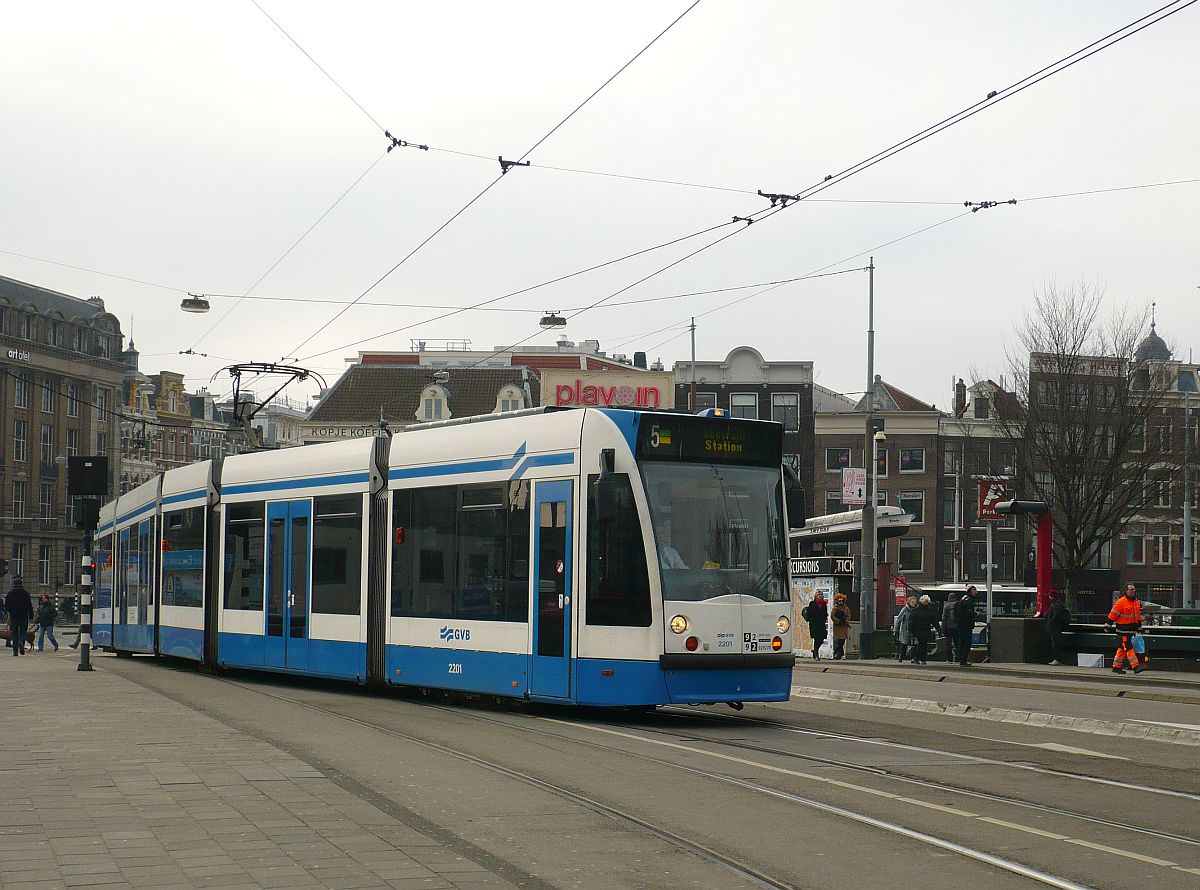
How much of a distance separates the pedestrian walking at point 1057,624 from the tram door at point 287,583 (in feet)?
54.4

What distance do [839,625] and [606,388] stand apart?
28.2 metres

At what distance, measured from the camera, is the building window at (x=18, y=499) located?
9550cm

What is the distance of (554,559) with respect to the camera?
14969 millimetres

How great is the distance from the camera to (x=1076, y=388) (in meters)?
43.8

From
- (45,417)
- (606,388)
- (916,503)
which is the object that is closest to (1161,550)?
(916,503)

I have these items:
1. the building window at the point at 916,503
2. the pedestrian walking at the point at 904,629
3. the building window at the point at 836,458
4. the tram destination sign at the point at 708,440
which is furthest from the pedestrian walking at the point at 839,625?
the building window at the point at 916,503

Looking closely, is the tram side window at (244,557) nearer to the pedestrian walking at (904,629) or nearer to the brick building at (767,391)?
the pedestrian walking at (904,629)

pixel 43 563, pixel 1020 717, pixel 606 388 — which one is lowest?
pixel 43 563

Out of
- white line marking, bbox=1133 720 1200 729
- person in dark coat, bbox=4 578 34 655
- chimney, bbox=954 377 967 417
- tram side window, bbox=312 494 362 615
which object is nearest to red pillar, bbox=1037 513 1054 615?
white line marking, bbox=1133 720 1200 729

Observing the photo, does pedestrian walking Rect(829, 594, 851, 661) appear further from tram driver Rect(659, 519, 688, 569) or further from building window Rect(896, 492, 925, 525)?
building window Rect(896, 492, 925, 525)

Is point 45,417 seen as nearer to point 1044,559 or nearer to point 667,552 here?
point 1044,559

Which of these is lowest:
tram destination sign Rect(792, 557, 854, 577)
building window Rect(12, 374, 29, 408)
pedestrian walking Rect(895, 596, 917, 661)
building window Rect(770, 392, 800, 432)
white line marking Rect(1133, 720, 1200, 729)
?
pedestrian walking Rect(895, 596, 917, 661)

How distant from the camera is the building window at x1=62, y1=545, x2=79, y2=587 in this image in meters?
99.6

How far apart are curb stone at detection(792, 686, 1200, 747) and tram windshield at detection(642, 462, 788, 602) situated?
4131mm
